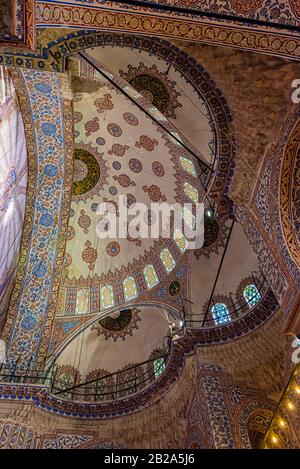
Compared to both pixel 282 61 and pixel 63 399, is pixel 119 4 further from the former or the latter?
pixel 63 399

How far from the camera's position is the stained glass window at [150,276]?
973cm

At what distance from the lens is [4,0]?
3.20m

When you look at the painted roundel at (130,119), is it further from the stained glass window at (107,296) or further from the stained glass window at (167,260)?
the stained glass window at (107,296)

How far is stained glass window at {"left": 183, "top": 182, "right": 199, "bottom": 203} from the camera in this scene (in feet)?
29.6

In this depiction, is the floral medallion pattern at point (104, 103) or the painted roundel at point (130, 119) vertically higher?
the floral medallion pattern at point (104, 103)

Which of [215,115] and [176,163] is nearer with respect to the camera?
[215,115]

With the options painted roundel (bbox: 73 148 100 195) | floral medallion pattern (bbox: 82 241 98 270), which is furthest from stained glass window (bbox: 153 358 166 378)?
painted roundel (bbox: 73 148 100 195)

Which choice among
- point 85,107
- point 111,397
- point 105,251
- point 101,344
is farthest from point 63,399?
point 85,107

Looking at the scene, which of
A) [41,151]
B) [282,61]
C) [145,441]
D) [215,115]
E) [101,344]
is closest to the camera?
[282,61]

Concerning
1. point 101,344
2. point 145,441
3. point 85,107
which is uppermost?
point 85,107

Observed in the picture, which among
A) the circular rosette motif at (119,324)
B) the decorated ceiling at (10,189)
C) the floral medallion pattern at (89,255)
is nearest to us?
the decorated ceiling at (10,189)

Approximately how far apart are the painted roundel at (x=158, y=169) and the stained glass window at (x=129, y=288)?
287 cm

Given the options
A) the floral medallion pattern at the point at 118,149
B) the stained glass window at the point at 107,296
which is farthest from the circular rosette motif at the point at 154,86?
the stained glass window at the point at 107,296

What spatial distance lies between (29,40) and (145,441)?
7687 millimetres
